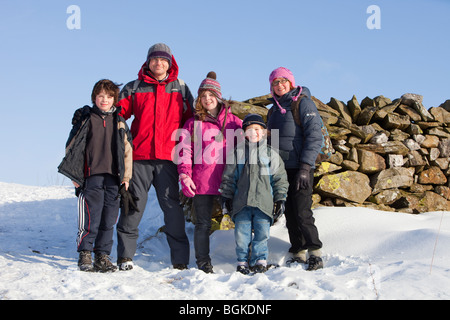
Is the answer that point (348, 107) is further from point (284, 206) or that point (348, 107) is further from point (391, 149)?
point (284, 206)

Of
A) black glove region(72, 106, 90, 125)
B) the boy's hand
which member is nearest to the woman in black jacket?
the boy's hand

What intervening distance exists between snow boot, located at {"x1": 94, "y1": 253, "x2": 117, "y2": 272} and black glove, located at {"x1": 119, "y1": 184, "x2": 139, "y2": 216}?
535 millimetres

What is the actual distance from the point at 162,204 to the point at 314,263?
1.86m

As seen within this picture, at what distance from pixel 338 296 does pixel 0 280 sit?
313cm

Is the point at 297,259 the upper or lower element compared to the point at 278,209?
lower

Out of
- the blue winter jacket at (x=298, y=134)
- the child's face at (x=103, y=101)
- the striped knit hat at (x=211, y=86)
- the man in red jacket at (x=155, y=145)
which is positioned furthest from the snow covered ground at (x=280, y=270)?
the striped knit hat at (x=211, y=86)

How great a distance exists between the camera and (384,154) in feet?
22.6

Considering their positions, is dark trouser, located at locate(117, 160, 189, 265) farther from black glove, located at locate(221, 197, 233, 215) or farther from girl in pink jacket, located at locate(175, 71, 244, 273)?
black glove, located at locate(221, 197, 233, 215)

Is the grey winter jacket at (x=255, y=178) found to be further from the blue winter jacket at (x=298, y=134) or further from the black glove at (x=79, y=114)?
the black glove at (x=79, y=114)

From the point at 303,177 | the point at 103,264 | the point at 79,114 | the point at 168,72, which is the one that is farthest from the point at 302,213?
the point at 79,114

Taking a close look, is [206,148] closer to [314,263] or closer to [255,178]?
[255,178]

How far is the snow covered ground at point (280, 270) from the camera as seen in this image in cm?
299

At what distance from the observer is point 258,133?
4230mm
